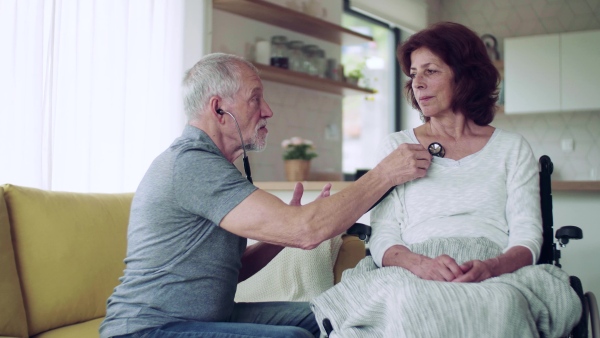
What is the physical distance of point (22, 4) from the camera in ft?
8.87

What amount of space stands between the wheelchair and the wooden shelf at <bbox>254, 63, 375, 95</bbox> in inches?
88.1

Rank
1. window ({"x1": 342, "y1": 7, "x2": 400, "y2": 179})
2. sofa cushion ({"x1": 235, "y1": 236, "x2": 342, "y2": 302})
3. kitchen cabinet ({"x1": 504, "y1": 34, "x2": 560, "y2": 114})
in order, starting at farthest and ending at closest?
window ({"x1": 342, "y1": 7, "x2": 400, "y2": 179}) → kitchen cabinet ({"x1": 504, "y1": 34, "x2": 560, "y2": 114}) → sofa cushion ({"x1": 235, "y1": 236, "x2": 342, "y2": 302})

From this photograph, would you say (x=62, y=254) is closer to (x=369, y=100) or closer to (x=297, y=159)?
(x=297, y=159)

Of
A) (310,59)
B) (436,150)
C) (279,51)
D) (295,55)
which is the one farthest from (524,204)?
(310,59)

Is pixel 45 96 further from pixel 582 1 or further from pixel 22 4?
pixel 582 1

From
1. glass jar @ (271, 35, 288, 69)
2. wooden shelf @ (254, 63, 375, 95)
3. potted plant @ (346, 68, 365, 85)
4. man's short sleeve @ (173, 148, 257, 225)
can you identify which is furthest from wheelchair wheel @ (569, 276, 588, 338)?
Result: potted plant @ (346, 68, 365, 85)

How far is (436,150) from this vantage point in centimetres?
199

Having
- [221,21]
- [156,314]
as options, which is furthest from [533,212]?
[221,21]

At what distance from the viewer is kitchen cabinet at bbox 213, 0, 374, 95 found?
4137mm

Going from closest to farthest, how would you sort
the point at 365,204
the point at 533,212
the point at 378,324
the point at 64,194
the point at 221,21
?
the point at 378,324 < the point at 365,204 < the point at 533,212 < the point at 64,194 < the point at 221,21

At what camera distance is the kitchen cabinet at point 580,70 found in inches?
216

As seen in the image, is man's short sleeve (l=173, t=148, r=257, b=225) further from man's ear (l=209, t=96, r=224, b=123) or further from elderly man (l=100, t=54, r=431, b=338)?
man's ear (l=209, t=96, r=224, b=123)

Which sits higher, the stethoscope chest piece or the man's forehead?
the man's forehead

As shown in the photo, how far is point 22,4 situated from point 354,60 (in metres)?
3.76
